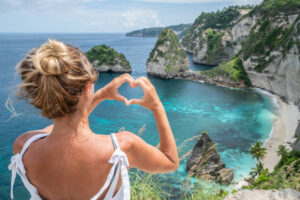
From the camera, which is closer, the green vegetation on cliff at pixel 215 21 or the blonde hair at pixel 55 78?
the blonde hair at pixel 55 78

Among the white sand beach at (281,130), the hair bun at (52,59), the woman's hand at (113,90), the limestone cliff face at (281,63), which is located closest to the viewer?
the hair bun at (52,59)

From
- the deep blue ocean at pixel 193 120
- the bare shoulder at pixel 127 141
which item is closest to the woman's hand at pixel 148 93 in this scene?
the bare shoulder at pixel 127 141

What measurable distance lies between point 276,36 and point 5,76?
210 ft

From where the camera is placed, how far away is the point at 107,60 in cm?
7506

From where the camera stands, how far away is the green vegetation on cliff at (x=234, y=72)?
5608 cm

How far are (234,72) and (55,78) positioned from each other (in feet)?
198

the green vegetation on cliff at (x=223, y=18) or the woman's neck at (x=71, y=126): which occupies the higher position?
the green vegetation on cliff at (x=223, y=18)

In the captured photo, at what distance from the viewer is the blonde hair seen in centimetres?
151

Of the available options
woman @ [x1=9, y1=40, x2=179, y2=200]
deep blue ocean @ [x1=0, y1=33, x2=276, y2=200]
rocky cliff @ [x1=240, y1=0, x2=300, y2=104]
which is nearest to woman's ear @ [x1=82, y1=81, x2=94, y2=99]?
woman @ [x1=9, y1=40, x2=179, y2=200]

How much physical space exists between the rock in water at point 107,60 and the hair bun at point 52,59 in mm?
74895

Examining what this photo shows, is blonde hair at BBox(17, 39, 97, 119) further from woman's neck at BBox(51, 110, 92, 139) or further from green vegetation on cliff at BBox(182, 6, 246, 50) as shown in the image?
green vegetation on cliff at BBox(182, 6, 246, 50)

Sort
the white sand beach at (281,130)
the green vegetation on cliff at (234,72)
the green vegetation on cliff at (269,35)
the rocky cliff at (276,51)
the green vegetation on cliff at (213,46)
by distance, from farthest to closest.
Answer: the green vegetation on cliff at (213,46), the green vegetation on cliff at (234,72), the green vegetation on cliff at (269,35), the rocky cliff at (276,51), the white sand beach at (281,130)

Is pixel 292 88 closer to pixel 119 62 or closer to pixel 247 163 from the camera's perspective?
pixel 247 163

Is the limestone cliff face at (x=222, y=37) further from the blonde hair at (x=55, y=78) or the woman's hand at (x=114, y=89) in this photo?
the blonde hair at (x=55, y=78)
